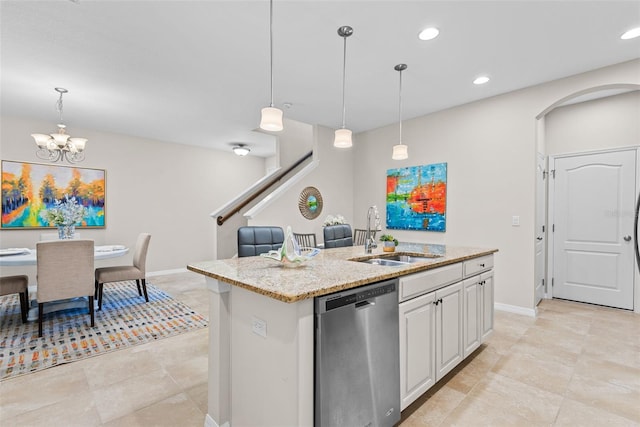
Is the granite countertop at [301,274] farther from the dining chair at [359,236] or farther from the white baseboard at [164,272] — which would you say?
the white baseboard at [164,272]

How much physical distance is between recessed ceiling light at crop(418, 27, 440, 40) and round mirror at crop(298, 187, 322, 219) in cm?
298

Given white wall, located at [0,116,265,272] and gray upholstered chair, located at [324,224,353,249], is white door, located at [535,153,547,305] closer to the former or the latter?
gray upholstered chair, located at [324,224,353,249]

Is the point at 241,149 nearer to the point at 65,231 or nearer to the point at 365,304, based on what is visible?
the point at 65,231

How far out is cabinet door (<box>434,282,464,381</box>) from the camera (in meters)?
2.06

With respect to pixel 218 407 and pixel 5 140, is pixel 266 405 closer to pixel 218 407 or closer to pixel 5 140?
pixel 218 407

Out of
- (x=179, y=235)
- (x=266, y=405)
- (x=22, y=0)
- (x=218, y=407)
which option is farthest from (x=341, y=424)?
(x=179, y=235)

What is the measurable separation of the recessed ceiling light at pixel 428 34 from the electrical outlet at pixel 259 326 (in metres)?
2.62

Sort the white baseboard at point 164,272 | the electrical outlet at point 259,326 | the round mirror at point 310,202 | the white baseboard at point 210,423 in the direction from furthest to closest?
1. the white baseboard at point 164,272
2. the round mirror at point 310,202
3. the white baseboard at point 210,423
4. the electrical outlet at point 259,326

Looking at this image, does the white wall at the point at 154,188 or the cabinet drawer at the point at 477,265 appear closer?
the cabinet drawer at the point at 477,265

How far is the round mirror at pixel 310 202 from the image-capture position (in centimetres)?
509

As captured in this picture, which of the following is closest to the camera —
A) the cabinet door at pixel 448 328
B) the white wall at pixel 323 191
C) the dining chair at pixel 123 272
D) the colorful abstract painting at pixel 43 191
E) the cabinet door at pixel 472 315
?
the cabinet door at pixel 448 328

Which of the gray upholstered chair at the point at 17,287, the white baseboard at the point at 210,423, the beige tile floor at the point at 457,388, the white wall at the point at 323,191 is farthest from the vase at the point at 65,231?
the white baseboard at the point at 210,423

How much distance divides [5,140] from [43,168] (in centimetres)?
59

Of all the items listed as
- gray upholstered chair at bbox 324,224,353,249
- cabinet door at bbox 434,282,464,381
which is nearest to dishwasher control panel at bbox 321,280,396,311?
cabinet door at bbox 434,282,464,381
